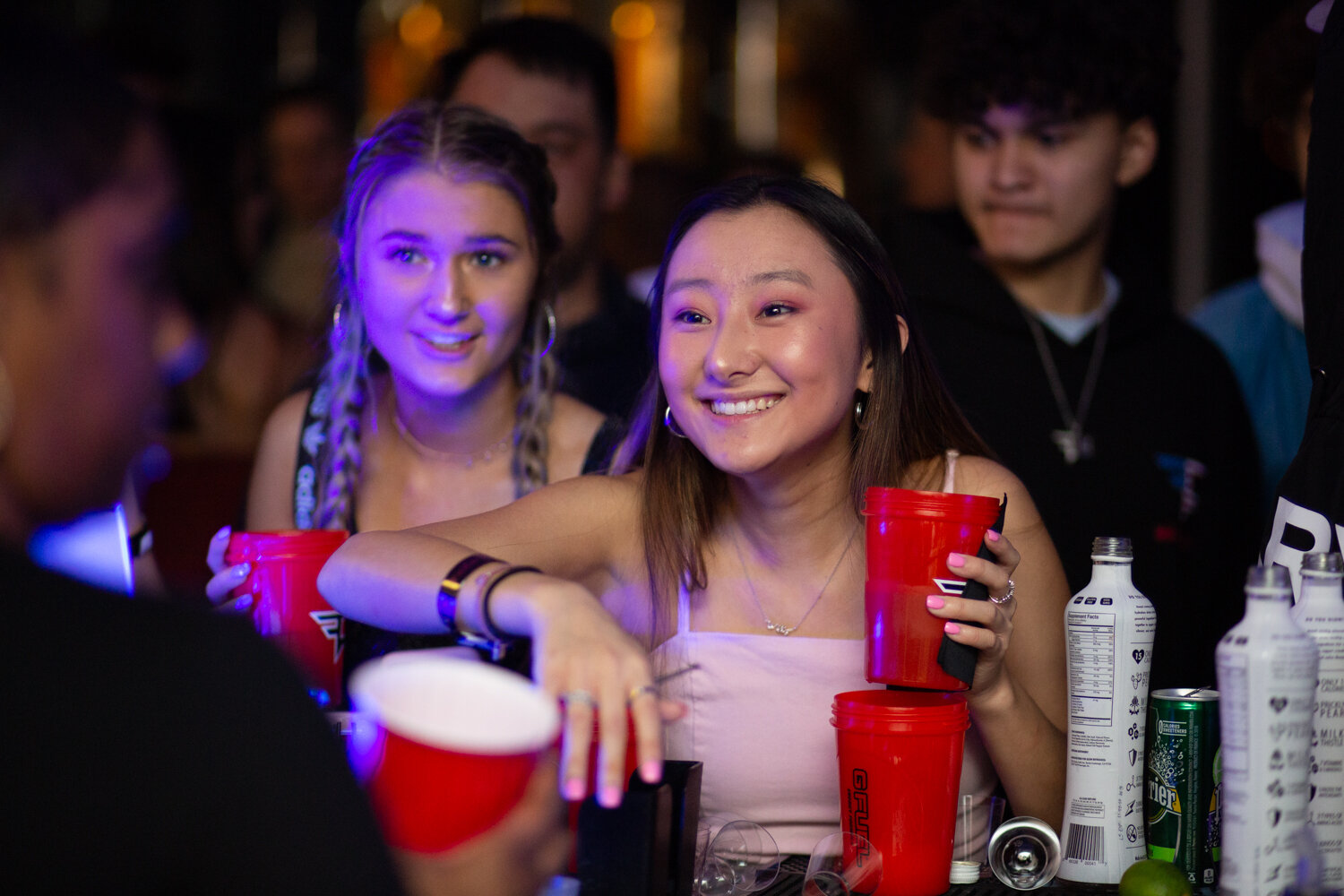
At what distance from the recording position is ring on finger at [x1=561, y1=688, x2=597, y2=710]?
1256mm

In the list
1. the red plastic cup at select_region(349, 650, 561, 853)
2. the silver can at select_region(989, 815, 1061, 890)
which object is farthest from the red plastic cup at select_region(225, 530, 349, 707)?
the silver can at select_region(989, 815, 1061, 890)

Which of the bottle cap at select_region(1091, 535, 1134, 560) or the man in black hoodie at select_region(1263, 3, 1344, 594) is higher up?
the man in black hoodie at select_region(1263, 3, 1344, 594)

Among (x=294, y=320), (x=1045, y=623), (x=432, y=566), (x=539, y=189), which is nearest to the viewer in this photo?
(x=432, y=566)

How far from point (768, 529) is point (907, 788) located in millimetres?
697

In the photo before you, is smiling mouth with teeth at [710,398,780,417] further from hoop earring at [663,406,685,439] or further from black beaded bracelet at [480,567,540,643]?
black beaded bracelet at [480,567,540,643]

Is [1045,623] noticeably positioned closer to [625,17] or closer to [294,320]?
[294,320]

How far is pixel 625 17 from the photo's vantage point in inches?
266

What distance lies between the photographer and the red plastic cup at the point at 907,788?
146 centimetres

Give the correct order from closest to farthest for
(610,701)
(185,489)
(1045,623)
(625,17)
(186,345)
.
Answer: (610,701) → (186,345) → (1045,623) → (185,489) → (625,17)

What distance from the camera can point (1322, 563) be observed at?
53.6 inches

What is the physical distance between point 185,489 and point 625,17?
402 centimetres

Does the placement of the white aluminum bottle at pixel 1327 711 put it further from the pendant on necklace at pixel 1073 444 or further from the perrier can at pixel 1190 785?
the pendant on necklace at pixel 1073 444

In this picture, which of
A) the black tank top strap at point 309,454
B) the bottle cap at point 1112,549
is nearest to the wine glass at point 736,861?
the bottle cap at point 1112,549

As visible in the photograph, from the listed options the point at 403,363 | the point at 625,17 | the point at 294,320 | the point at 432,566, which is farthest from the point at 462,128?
the point at 625,17
